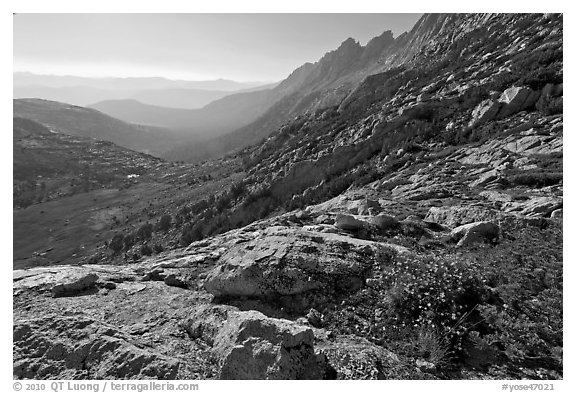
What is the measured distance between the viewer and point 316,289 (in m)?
6.95

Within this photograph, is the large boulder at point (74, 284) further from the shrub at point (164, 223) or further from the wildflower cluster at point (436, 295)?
the shrub at point (164, 223)

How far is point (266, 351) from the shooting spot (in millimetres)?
5078

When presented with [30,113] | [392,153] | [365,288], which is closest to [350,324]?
[365,288]

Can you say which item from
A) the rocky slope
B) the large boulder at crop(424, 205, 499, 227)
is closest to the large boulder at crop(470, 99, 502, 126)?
the rocky slope

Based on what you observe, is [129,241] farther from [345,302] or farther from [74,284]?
[345,302]

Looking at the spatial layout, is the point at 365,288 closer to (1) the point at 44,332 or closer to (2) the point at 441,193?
(1) the point at 44,332

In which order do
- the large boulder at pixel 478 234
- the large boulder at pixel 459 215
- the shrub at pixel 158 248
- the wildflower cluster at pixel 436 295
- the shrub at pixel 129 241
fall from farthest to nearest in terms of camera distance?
the shrub at pixel 129 241 < the shrub at pixel 158 248 < the large boulder at pixel 459 215 < the large boulder at pixel 478 234 < the wildflower cluster at pixel 436 295

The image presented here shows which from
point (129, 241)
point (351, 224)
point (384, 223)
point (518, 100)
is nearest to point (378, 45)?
point (518, 100)

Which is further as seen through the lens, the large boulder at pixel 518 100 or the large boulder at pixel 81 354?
the large boulder at pixel 518 100

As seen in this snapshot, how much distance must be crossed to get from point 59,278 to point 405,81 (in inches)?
2285

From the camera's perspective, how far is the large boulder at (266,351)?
4.92 m

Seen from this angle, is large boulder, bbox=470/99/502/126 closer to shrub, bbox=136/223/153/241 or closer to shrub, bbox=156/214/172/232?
shrub, bbox=156/214/172/232

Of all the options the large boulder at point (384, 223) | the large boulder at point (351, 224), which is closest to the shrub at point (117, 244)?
the large boulder at point (351, 224)
